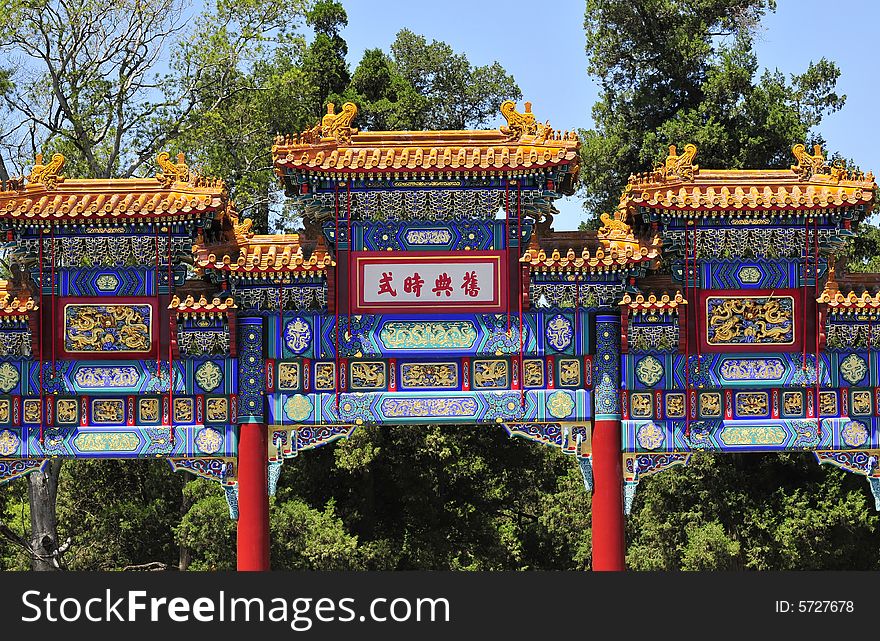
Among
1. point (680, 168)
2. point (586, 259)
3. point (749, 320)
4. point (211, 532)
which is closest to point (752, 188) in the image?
point (680, 168)

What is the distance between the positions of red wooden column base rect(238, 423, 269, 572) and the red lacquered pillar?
3.38 m

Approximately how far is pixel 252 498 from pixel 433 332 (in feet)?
8.21

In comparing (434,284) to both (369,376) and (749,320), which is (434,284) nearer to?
(369,376)

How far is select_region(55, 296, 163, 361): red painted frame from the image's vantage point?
13359 mm

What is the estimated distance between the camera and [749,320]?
13297 mm

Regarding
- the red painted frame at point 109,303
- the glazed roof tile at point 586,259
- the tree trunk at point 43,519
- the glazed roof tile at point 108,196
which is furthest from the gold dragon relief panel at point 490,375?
the tree trunk at point 43,519

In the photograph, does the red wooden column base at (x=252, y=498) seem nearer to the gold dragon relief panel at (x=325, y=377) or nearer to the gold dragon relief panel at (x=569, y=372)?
the gold dragon relief panel at (x=325, y=377)

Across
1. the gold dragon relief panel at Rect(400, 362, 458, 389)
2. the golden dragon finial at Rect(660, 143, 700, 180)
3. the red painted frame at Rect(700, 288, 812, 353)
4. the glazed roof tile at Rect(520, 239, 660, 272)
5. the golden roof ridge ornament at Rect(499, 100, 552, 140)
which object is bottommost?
the gold dragon relief panel at Rect(400, 362, 458, 389)

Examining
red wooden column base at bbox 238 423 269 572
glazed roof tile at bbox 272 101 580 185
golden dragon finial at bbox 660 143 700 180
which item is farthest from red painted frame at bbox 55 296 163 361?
golden dragon finial at bbox 660 143 700 180

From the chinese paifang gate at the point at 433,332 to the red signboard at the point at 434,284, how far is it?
0.02 metres

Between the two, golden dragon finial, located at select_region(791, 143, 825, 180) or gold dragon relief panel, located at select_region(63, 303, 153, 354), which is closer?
golden dragon finial, located at select_region(791, 143, 825, 180)

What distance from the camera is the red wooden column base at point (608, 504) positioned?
1309 centimetres

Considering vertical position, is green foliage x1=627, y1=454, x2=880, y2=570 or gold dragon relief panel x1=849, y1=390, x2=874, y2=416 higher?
gold dragon relief panel x1=849, y1=390, x2=874, y2=416

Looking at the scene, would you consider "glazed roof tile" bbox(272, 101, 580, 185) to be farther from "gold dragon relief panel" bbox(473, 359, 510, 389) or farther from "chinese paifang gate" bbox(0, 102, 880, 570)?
"gold dragon relief panel" bbox(473, 359, 510, 389)
